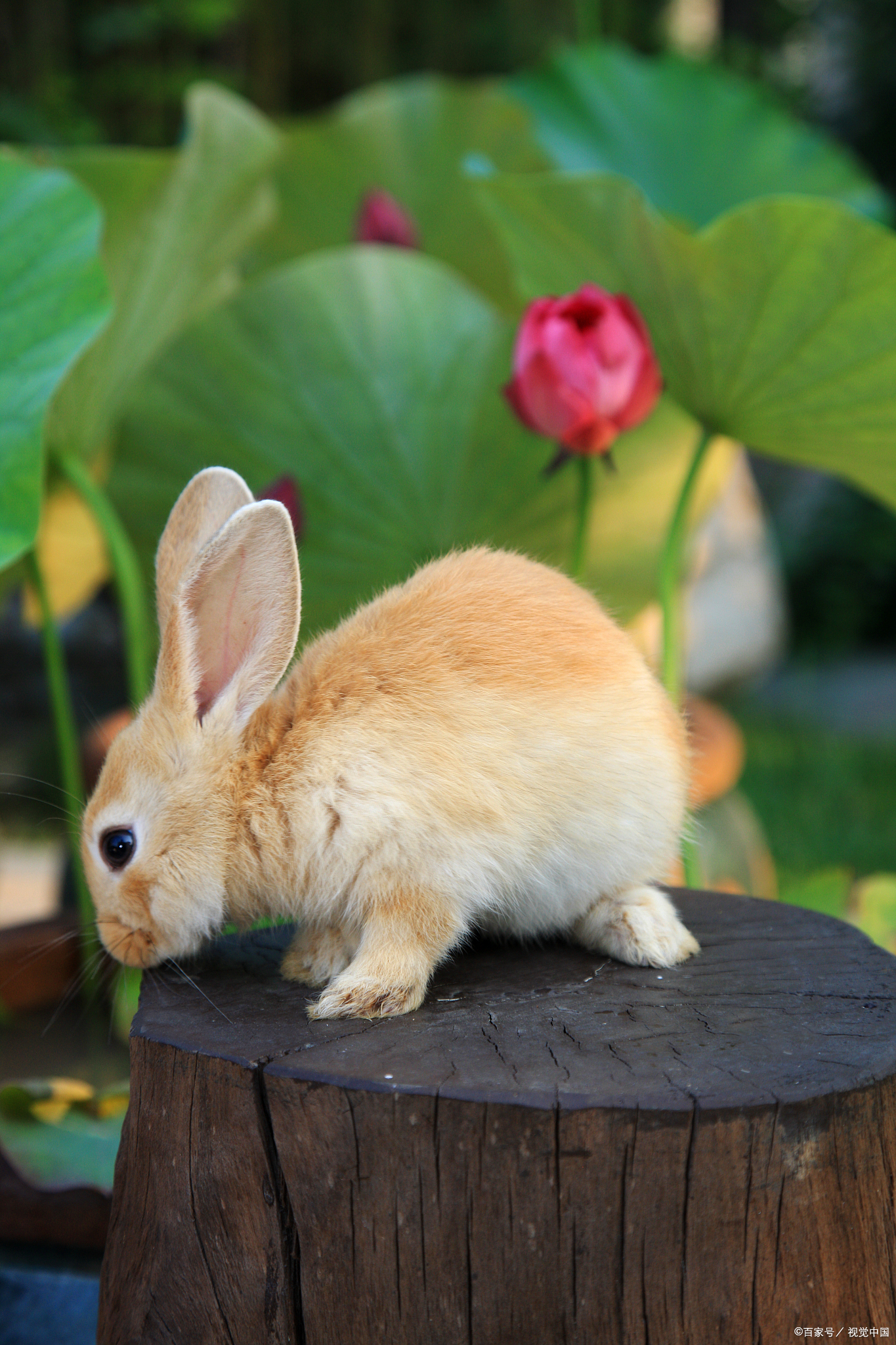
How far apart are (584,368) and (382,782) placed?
0.62 m

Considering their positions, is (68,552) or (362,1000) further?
(68,552)

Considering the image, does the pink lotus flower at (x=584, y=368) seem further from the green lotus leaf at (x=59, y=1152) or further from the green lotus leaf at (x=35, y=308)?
the green lotus leaf at (x=59, y=1152)

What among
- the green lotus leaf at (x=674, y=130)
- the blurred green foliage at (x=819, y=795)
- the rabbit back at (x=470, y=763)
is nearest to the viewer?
the rabbit back at (x=470, y=763)

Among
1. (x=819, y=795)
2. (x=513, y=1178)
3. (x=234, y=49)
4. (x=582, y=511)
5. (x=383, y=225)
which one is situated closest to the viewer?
(x=513, y=1178)

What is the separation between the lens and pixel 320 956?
974mm

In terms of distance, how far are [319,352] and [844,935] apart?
1.23m

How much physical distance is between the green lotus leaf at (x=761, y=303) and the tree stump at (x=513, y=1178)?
0.78 meters

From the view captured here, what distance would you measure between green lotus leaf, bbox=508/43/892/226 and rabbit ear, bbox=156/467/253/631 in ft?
7.22

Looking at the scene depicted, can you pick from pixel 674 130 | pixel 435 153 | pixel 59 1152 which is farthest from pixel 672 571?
pixel 674 130

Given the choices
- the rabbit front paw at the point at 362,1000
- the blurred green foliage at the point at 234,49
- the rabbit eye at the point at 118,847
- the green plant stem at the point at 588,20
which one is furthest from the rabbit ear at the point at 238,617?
the green plant stem at the point at 588,20

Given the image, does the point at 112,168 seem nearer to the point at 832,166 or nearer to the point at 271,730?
the point at 271,730

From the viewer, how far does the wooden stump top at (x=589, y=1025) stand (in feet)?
2.58

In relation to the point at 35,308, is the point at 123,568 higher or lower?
lower

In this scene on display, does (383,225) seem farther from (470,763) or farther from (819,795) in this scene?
(819,795)
